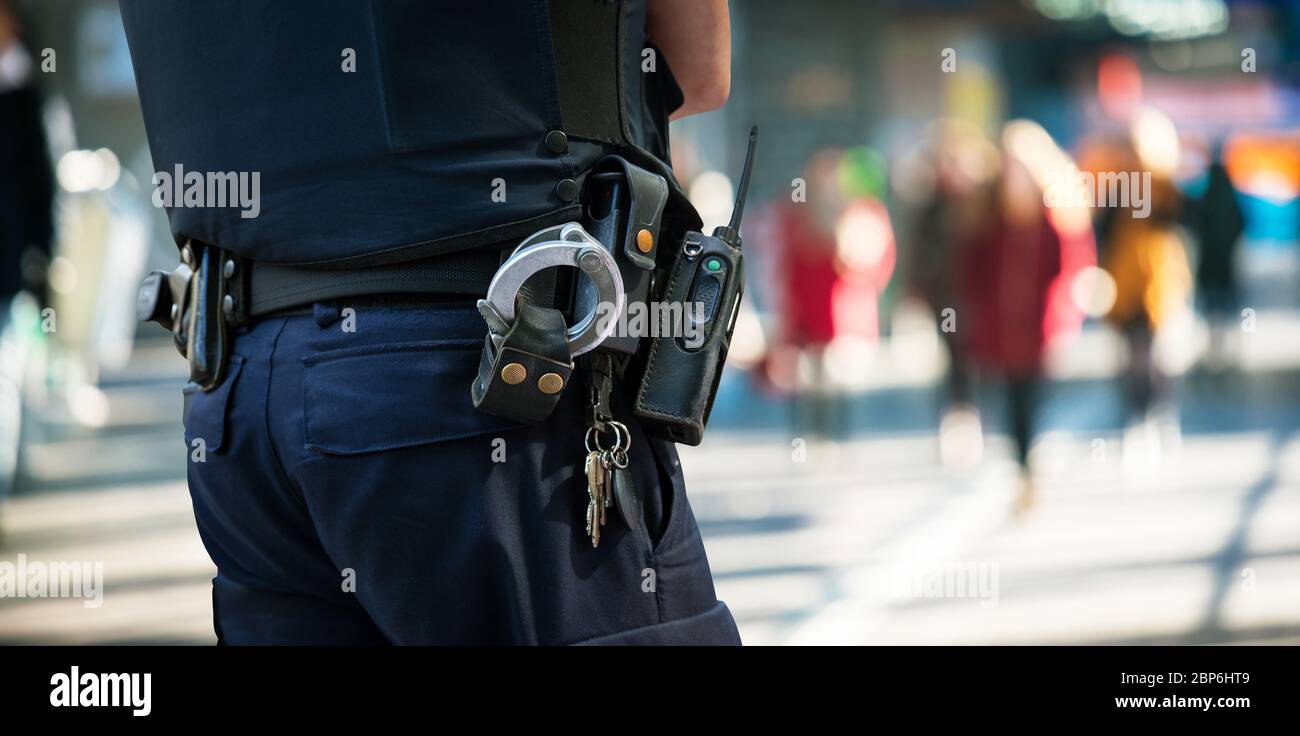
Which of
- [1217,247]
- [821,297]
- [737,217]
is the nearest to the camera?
[737,217]

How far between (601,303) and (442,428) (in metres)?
0.23

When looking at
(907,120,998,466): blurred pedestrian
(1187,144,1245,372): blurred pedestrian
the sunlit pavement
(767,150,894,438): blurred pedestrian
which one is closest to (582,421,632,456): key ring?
the sunlit pavement

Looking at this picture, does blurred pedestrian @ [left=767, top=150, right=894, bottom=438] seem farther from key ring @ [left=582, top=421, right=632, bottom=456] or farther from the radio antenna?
key ring @ [left=582, top=421, right=632, bottom=456]

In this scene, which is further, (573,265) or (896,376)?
(896,376)

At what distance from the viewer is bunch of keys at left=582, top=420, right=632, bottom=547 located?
5.44 ft

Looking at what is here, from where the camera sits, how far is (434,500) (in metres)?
1.63

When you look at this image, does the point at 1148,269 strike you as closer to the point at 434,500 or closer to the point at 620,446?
the point at 620,446

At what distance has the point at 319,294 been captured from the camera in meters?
1.70

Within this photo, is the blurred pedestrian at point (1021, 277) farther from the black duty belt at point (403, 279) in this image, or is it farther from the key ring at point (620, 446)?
the black duty belt at point (403, 279)

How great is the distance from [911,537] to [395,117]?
542cm

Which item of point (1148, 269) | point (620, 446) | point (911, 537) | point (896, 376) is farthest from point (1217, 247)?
point (620, 446)

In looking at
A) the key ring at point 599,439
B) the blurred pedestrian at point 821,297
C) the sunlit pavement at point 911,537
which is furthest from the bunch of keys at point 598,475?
the blurred pedestrian at point 821,297
